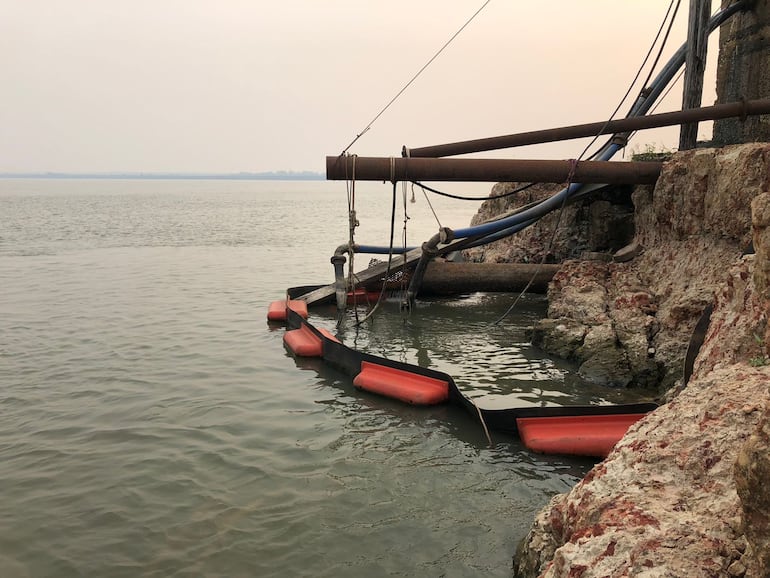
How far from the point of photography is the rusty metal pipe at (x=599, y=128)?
1062cm

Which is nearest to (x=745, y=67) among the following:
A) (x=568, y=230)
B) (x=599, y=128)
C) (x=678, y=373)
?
(x=599, y=128)

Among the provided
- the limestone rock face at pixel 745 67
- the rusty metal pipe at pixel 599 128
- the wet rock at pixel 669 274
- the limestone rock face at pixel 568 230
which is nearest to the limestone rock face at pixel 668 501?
the wet rock at pixel 669 274

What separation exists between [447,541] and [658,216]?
810cm

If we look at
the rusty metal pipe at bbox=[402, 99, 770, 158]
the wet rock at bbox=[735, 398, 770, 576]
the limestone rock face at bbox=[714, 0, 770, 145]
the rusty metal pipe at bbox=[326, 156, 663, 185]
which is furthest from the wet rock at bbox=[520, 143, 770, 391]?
the wet rock at bbox=[735, 398, 770, 576]

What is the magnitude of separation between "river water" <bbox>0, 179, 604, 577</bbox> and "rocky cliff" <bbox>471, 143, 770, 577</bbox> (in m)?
1.10

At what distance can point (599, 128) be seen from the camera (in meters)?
11.8

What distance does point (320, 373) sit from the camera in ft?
33.5

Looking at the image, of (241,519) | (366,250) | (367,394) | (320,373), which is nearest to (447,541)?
(241,519)

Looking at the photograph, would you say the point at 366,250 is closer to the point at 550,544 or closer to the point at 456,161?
the point at 456,161

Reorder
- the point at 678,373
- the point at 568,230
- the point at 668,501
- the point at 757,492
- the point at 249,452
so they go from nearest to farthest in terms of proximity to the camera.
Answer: the point at 757,492
the point at 668,501
the point at 249,452
the point at 678,373
the point at 568,230

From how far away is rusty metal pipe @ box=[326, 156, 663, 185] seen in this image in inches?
420

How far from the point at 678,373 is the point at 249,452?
6260mm

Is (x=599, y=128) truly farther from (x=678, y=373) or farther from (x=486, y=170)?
(x=678, y=373)

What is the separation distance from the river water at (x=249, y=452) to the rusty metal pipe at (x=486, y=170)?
338cm
